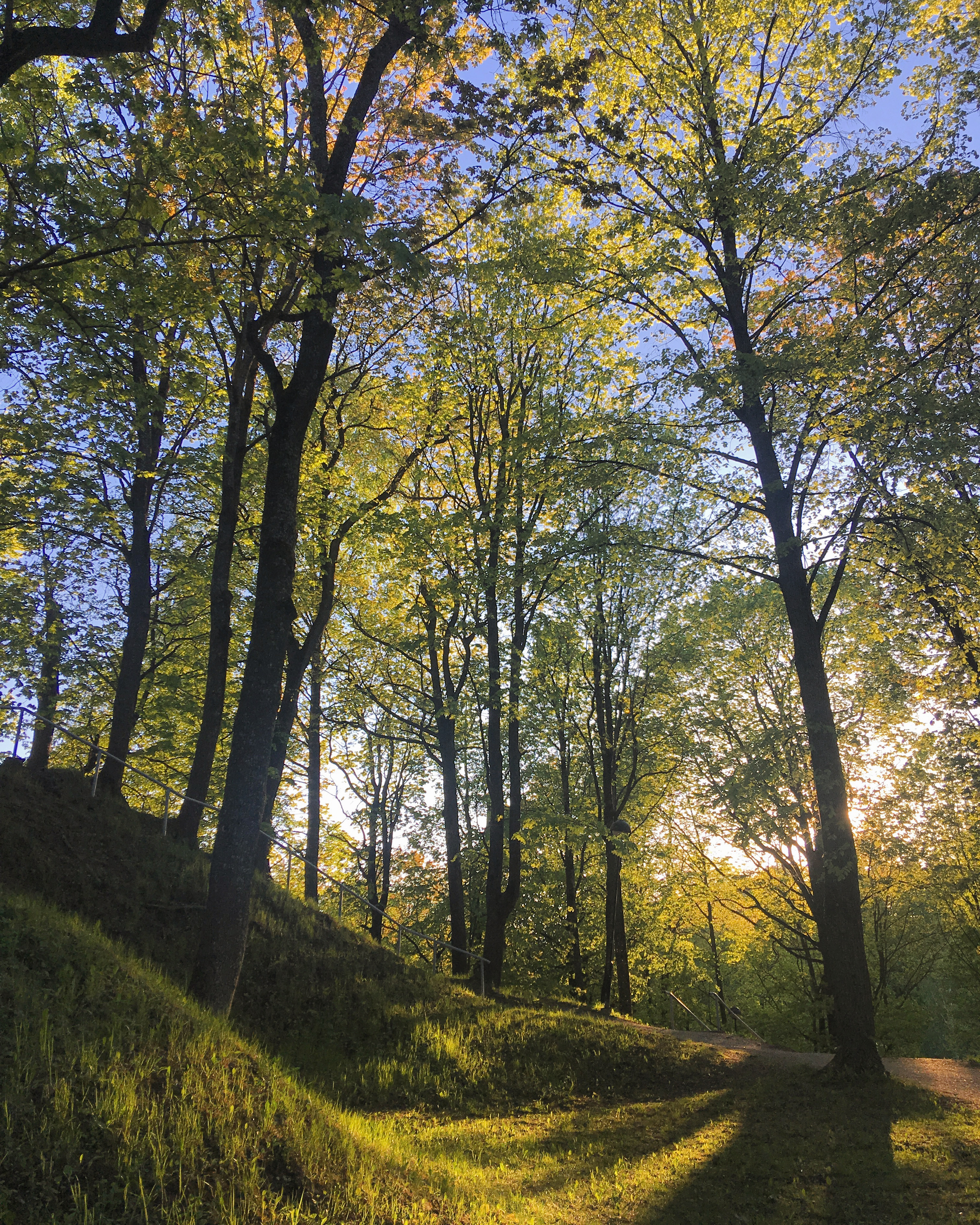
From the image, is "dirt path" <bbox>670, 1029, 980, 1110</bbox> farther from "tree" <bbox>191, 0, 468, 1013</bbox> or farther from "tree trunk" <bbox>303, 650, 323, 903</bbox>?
"tree trunk" <bbox>303, 650, 323, 903</bbox>

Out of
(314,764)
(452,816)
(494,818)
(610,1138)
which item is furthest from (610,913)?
(610,1138)

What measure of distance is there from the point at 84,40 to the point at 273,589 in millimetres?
4735

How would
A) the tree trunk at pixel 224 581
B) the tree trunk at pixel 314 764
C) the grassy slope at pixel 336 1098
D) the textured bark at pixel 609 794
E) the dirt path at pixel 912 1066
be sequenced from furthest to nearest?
the tree trunk at pixel 314 764 < the textured bark at pixel 609 794 < the tree trunk at pixel 224 581 < the dirt path at pixel 912 1066 < the grassy slope at pixel 336 1098

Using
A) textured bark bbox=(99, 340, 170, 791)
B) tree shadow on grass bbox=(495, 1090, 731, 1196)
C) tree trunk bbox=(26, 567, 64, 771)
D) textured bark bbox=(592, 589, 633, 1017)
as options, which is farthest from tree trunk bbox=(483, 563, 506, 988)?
tree trunk bbox=(26, 567, 64, 771)

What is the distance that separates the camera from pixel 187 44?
689cm

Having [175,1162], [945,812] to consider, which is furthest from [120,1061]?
[945,812]

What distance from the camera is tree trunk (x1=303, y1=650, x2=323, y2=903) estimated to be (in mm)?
19922

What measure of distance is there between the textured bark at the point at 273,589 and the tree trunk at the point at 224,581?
11.7 ft

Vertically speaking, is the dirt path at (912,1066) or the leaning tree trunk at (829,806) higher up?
the leaning tree trunk at (829,806)

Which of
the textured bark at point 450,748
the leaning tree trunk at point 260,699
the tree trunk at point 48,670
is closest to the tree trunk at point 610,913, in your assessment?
the textured bark at point 450,748

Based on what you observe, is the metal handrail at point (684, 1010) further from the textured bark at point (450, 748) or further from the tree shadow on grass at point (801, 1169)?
the tree shadow on grass at point (801, 1169)

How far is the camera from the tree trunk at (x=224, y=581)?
11359 millimetres

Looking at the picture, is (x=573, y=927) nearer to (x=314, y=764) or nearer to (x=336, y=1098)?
(x=314, y=764)

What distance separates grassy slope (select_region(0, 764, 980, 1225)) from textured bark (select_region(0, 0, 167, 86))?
21.7 feet
